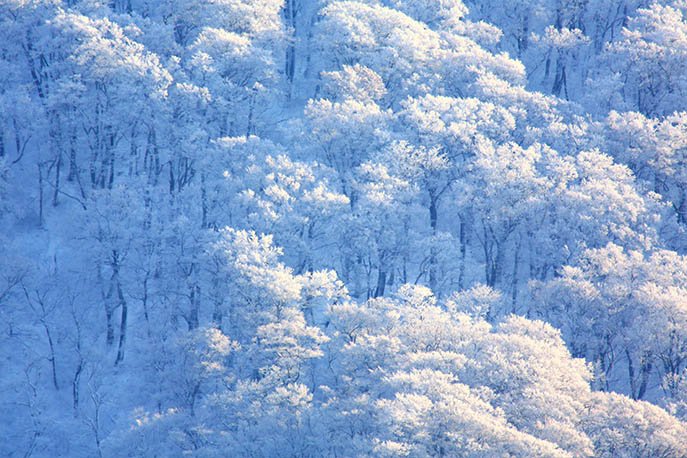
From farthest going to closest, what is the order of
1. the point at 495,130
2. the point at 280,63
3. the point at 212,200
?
the point at 280,63 → the point at 495,130 → the point at 212,200

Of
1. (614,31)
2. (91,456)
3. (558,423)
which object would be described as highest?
(614,31)

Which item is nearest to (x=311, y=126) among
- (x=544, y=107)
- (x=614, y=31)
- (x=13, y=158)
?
(x=544, y=107)

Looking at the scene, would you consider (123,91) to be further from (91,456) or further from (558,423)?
(558,423)

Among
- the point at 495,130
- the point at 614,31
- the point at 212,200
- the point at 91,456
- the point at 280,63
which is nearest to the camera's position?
the point at 91,456

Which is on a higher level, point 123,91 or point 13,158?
point 123,91

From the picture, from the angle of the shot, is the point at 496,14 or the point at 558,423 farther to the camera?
the point at 496,14

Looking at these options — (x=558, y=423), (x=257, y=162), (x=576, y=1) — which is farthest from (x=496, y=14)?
(x=558, y=423)
